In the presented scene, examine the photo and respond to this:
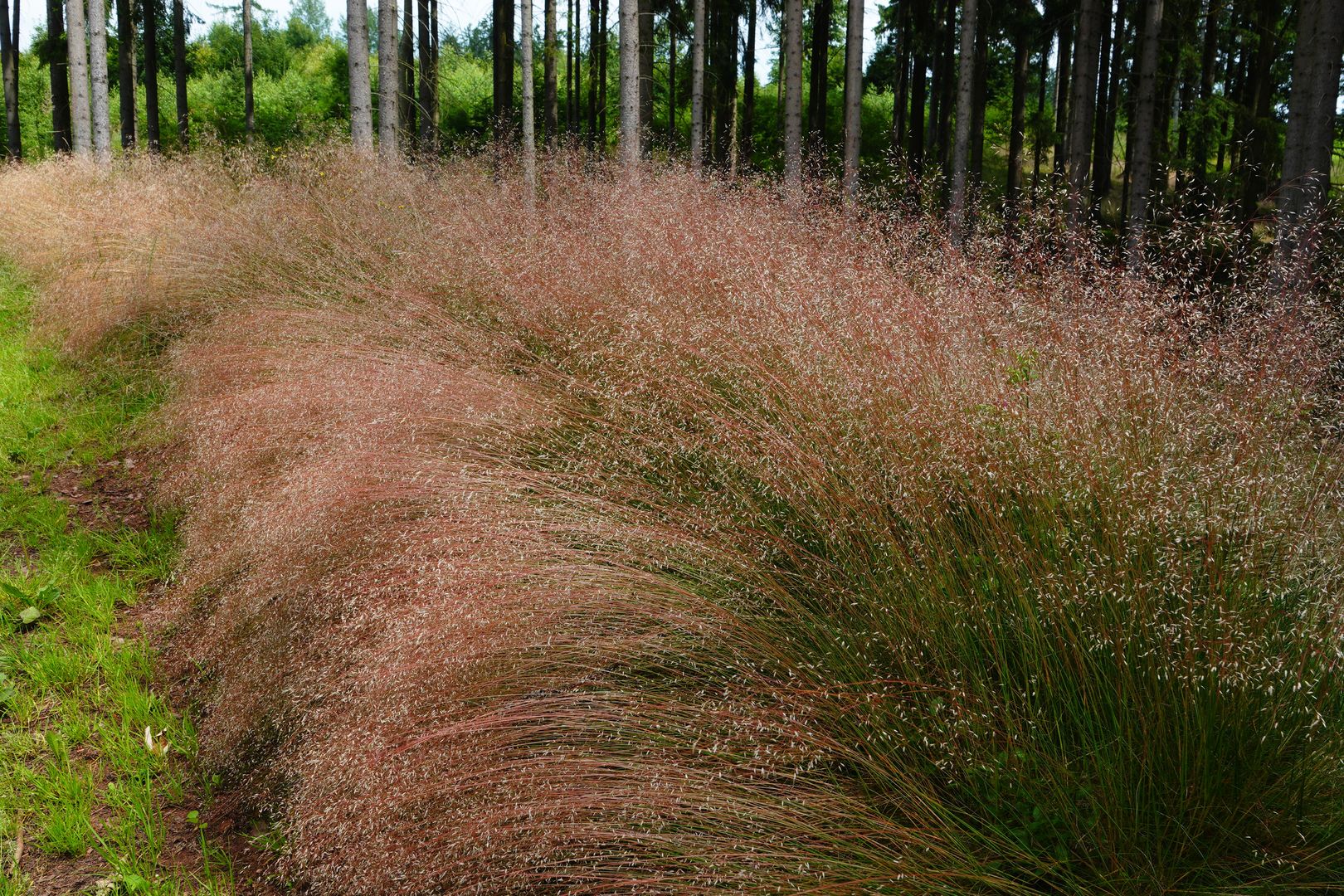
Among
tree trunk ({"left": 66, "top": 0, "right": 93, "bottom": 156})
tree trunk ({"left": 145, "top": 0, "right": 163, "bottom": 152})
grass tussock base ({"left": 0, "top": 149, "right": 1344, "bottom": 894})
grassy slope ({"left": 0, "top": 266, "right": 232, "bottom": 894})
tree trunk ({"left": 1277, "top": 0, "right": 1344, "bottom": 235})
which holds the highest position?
tree trunk ({"left": 145, "top": 0, "right": 163, "bottom": 152})

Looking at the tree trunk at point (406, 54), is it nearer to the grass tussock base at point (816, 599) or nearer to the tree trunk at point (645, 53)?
the tree trunk at point (645, 53)

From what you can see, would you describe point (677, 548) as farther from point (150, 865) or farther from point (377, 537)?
point (150, 865)

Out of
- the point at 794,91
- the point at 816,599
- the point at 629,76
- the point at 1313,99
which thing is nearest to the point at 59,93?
the point at 629,76

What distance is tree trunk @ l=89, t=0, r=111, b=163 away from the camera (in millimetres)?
11508

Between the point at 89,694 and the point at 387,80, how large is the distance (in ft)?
30.6

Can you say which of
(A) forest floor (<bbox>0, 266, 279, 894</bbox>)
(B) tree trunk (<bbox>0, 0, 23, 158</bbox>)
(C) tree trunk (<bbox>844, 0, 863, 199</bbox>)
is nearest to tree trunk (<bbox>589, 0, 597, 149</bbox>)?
(C) tree trunk (<bbox>844, 0, 863, 199</bbox>)

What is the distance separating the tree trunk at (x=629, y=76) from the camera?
30.8ft

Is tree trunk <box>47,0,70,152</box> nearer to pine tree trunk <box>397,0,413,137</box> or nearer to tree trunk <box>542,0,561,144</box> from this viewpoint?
pine tree trunk <box>397,0,413,137</box>

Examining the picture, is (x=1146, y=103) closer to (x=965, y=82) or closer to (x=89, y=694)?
(x=965, y=82)

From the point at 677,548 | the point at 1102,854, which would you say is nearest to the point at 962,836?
the point at 1102,854

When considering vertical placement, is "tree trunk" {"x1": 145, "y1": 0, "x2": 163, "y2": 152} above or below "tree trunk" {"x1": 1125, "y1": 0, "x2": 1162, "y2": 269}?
above

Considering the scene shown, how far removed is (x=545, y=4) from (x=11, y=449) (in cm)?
1484

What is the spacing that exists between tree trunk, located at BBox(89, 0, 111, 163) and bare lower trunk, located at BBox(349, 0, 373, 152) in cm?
466

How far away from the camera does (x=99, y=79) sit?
11.7 metres
